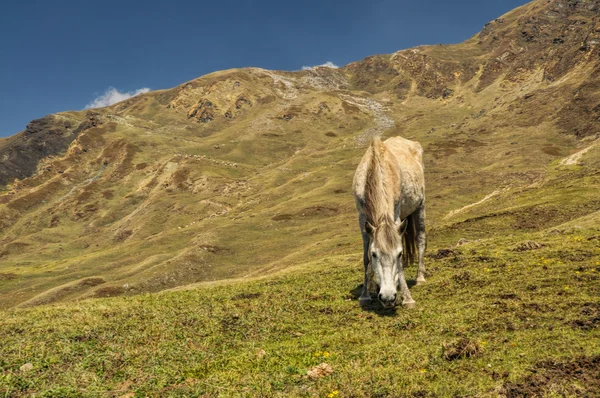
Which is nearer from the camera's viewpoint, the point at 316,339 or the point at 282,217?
the point at 316,339

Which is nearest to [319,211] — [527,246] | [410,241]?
[527,246]

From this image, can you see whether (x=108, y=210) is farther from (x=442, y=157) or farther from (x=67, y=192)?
(x=442, y=157)

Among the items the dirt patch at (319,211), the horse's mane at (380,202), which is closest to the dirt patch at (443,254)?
the horse's mane at (380,202)

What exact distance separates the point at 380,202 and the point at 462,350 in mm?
5402

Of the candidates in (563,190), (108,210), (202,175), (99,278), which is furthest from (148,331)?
(108,210)

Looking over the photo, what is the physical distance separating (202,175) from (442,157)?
80098mm

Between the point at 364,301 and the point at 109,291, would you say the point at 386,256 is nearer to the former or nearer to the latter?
the point at 364,301

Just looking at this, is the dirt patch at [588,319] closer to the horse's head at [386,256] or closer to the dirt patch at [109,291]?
the horse's head at [386,256]

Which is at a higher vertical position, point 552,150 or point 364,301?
point 552,150

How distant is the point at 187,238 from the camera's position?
269 ft

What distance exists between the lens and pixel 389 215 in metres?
12.6

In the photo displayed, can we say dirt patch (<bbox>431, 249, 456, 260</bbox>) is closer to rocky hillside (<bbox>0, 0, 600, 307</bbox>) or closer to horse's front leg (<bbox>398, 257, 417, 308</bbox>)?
rocky hillside (<bbox>0, 0, 600, 307</bbox>)

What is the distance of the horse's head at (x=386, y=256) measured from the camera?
37.6 ft

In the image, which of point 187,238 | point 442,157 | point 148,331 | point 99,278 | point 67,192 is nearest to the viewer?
point 148,331
